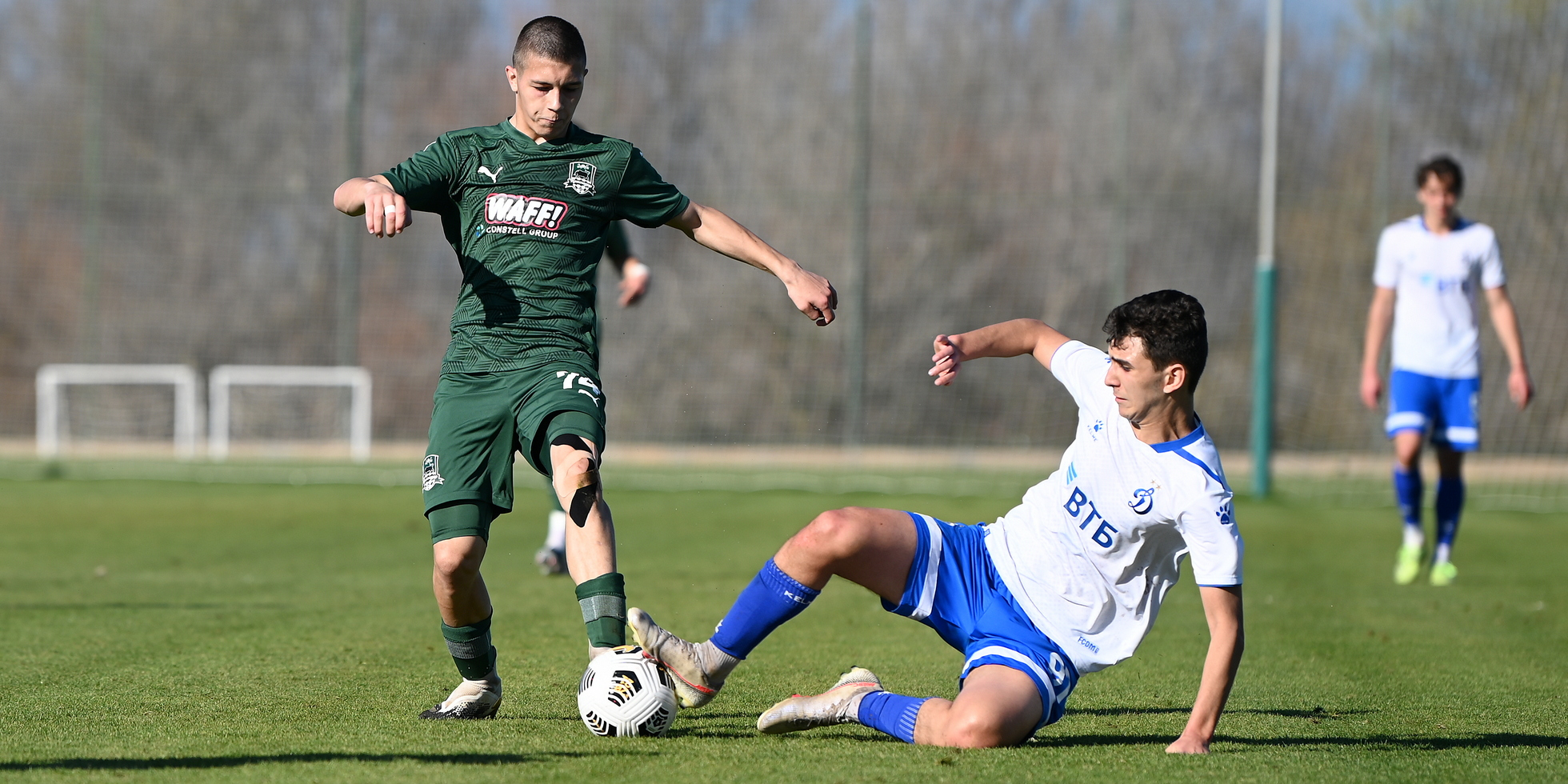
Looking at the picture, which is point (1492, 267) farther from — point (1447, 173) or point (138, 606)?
point (138, 606)

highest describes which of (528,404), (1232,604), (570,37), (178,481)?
(570,37)

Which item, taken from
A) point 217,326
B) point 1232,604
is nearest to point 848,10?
point 217,326

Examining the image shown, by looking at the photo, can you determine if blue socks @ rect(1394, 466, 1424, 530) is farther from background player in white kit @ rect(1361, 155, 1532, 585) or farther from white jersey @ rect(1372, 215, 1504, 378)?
white jersey @ rect(1372, 215, 1504, 378)

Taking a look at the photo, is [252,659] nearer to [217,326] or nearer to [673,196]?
[673,196]

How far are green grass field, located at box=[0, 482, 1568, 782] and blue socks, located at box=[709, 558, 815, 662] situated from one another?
10.4 inches

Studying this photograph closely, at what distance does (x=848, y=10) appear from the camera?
57.0ft

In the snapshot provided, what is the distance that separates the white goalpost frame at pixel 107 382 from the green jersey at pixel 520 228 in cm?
1541

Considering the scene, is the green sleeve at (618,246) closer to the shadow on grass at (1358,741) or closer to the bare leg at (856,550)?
the bare leg at (856,550)

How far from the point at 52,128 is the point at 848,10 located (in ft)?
32.5

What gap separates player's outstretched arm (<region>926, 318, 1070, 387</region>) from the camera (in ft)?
13.2

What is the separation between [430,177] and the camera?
4.42m

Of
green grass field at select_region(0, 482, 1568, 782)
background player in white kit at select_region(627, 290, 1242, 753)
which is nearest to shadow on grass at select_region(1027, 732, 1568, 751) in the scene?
green grass field at select_region(0, 482, 1568, 782)

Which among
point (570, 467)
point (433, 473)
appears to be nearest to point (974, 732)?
point (570, 467)

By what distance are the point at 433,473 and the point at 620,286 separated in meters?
3.88
